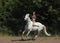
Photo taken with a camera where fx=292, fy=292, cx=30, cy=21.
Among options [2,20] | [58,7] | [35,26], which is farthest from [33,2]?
[35,26]

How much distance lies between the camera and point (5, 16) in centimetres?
2767

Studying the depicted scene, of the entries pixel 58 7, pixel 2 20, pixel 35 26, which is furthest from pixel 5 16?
pixel 35 26

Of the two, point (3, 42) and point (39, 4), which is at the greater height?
point (39, 4)

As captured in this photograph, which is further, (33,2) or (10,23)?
(10,23)

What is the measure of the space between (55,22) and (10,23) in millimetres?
4694

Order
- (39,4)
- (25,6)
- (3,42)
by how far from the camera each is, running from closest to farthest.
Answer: (3,42)
(39,4)
(25,6)

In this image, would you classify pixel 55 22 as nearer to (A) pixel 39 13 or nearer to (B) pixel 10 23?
(A) pixel 39 13

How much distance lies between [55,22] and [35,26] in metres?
9.65

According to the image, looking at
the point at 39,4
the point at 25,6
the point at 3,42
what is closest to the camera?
the point at 3,42

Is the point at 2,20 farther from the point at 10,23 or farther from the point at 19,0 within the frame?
the point at 19,0

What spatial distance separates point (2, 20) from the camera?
28.0 m

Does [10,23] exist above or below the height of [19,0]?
below

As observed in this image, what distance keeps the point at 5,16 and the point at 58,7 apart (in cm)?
528

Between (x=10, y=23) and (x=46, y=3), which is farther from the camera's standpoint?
(x=10, y=23)
